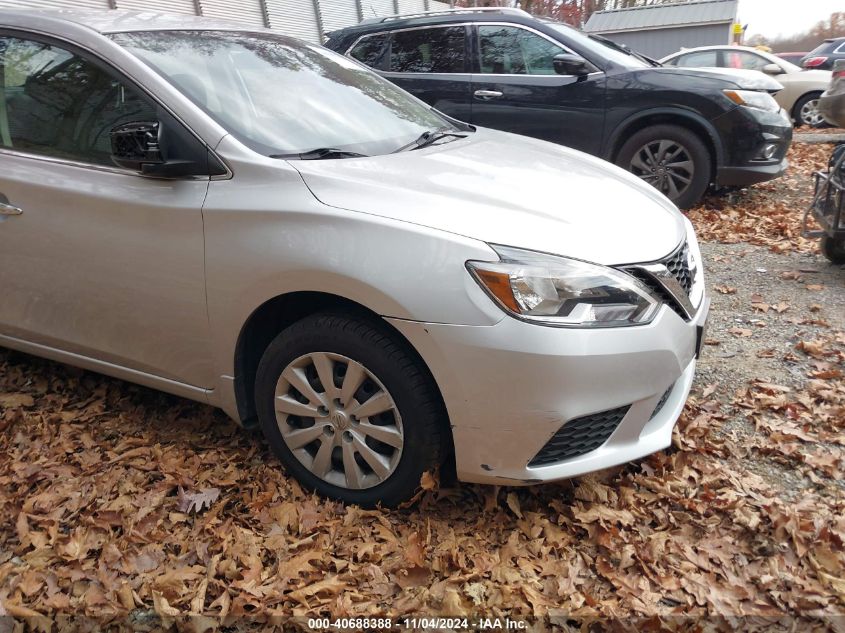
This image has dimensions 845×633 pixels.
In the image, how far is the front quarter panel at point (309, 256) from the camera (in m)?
2.14

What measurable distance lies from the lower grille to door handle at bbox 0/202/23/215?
225cm

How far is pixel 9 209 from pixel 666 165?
5.36 meters

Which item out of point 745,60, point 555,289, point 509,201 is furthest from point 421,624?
point 745,60

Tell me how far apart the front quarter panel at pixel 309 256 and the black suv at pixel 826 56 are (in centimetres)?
1444

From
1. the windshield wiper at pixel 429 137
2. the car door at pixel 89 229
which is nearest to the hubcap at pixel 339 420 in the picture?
the car door at pixel 89 229

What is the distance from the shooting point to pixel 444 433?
7.63 feet

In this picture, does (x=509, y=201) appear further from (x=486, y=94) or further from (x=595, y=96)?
(x=486, y=94)

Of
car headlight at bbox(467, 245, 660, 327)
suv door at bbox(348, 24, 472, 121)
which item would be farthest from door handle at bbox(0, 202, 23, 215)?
suv door at bbox(348, 24, 472, 121)

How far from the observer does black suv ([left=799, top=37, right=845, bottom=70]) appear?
553 inches

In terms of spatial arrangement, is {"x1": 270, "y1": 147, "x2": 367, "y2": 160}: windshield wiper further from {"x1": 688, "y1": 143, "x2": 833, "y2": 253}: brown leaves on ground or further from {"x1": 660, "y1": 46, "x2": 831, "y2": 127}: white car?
{"x1": 660, "y1": 46, "x2": 831, "y2": 127}: white car

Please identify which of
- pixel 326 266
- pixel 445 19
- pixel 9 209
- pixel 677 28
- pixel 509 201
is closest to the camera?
pixel 326 266

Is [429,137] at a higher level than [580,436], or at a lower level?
higher

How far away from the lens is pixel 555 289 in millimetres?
2141

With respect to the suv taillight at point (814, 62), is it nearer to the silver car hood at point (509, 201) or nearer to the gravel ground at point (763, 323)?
the gravel ground at point (763, 323)
